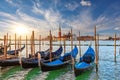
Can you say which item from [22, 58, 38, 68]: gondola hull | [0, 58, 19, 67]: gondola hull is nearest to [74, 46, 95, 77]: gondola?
[22, 58, 38, 68]: gondola hull

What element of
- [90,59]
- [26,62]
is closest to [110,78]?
[90,59]

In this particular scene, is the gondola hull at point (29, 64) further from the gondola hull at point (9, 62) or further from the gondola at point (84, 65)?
the gondola at point (84, 65)

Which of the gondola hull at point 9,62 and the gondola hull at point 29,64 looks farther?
the gondola hull at point 9,62

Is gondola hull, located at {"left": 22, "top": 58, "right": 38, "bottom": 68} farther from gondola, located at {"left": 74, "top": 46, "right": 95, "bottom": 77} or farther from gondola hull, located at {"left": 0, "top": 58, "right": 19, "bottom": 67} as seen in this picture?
gondola, located at {"left": 74, "top": 46, "right": 95, "bottom": 77}

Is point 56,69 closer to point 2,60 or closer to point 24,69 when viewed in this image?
point 24,69

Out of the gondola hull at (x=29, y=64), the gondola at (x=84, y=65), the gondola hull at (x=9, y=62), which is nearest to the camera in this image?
the gondola at (x=84, y=65)

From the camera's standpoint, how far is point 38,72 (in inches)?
683

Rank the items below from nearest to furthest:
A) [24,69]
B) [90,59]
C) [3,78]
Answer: [3,78], [24,69], [90,59]

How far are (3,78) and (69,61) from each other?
6.74m

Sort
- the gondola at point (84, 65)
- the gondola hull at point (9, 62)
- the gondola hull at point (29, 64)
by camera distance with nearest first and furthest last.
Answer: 1. the gondola at point (84, 65)
2. the gondola hull at point (29, 64)
3. the gondola hull at point (9, 62)

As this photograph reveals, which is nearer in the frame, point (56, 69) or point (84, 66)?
point (84, 66)

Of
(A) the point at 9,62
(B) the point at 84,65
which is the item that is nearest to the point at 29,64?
(A) the point at 9,62

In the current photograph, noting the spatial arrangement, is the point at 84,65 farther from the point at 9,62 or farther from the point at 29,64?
the point at 9,62

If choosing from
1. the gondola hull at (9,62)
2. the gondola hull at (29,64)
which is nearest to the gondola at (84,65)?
the gondola hull at (29,64)
